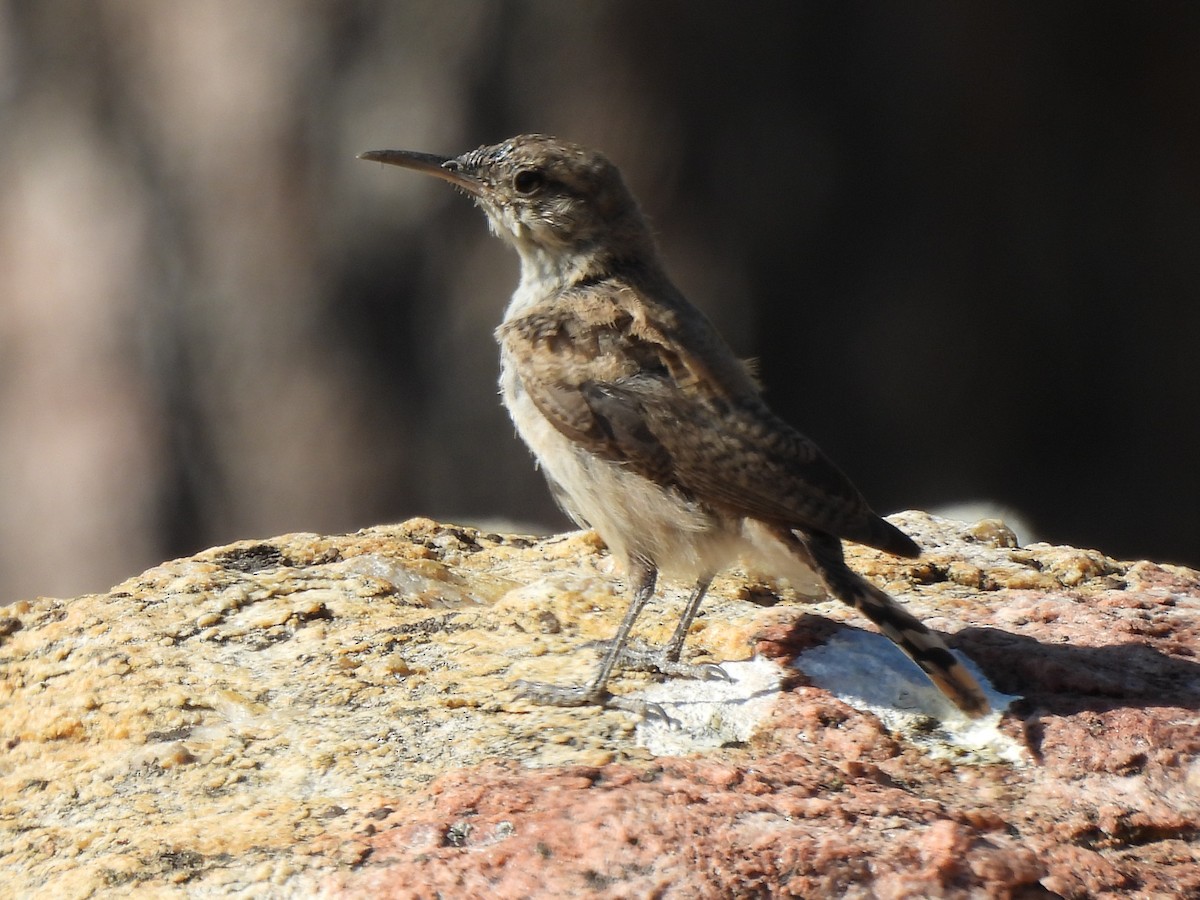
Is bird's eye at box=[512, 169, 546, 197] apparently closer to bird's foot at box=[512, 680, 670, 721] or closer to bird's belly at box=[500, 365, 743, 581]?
bird's belly at box=[500, 365, 743, 581]

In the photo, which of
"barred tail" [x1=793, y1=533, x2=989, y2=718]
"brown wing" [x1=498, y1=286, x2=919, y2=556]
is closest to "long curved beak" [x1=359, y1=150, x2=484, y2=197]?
"brown wing" [x1=498, y1=286, x2=919, y2=556]

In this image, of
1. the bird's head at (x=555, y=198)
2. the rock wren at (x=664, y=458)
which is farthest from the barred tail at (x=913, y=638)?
the bird's head at (x=555, y=198)

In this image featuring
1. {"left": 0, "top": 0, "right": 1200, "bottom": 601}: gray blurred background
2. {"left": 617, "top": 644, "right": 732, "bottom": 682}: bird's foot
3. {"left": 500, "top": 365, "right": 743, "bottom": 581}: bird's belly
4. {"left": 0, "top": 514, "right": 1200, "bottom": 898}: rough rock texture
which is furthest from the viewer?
{"left": 0, "top": 0, "right": 1200, "bottom": 601}: gray blurred background

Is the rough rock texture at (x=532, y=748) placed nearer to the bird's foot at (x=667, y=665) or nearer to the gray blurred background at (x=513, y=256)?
the bird's foot at (x=667, y=665)

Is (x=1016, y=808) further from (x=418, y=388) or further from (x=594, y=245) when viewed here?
(x=418, y=388)

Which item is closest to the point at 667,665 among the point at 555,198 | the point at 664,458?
the point at 664,458

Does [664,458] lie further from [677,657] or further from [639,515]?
[677,657]

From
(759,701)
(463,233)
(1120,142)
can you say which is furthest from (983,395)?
(759,701)

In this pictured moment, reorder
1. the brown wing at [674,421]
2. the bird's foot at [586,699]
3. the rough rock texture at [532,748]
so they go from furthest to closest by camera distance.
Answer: the brown wing at [674,421] < the bird's foot at [586,699] < the rough rock texture at [532,748]
